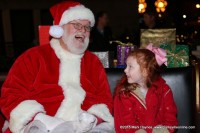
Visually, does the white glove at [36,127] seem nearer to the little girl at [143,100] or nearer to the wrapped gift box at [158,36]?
the little girl at [143,100]

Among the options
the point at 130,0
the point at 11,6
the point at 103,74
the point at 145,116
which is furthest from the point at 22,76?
the point at 130,0

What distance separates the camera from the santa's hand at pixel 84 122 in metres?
2.04

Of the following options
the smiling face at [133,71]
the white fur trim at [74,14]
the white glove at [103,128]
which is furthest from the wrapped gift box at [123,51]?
the white glove at [103,128]

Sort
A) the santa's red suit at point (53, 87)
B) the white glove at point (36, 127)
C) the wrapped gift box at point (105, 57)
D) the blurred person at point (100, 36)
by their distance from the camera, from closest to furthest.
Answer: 1. the white glove at point (36, 127)
2. the santa's red suit at point (53, 87)
3. the wrapped gift box at point (105, 57)
4. the blurred person at point (100, 36)

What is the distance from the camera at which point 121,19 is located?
A: 1277cm

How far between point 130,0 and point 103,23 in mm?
7429

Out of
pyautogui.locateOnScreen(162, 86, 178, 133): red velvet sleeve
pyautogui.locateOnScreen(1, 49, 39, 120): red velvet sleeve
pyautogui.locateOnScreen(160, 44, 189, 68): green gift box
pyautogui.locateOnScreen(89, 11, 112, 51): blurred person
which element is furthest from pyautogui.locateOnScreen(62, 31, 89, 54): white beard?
pyautogui.locateOnScreen(89, 11, 112, 51): blurred person

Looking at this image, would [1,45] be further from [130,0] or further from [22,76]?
[22,76]

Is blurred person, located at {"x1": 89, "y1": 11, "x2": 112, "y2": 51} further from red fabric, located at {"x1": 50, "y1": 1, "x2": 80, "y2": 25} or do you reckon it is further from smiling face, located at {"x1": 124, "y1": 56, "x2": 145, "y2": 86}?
smiling face, located at {"x1": 124, "y1": 56, "x2": 145, "y2": 86}

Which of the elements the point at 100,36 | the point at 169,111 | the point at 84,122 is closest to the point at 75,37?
the point at 84,122

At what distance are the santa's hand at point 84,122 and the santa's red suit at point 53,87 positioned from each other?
14cm

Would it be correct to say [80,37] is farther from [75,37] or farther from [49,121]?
Result: [49,121]

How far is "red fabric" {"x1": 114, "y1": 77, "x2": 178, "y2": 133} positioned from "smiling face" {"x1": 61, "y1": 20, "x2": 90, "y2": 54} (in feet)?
1.45

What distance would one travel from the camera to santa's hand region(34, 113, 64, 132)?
204cm
